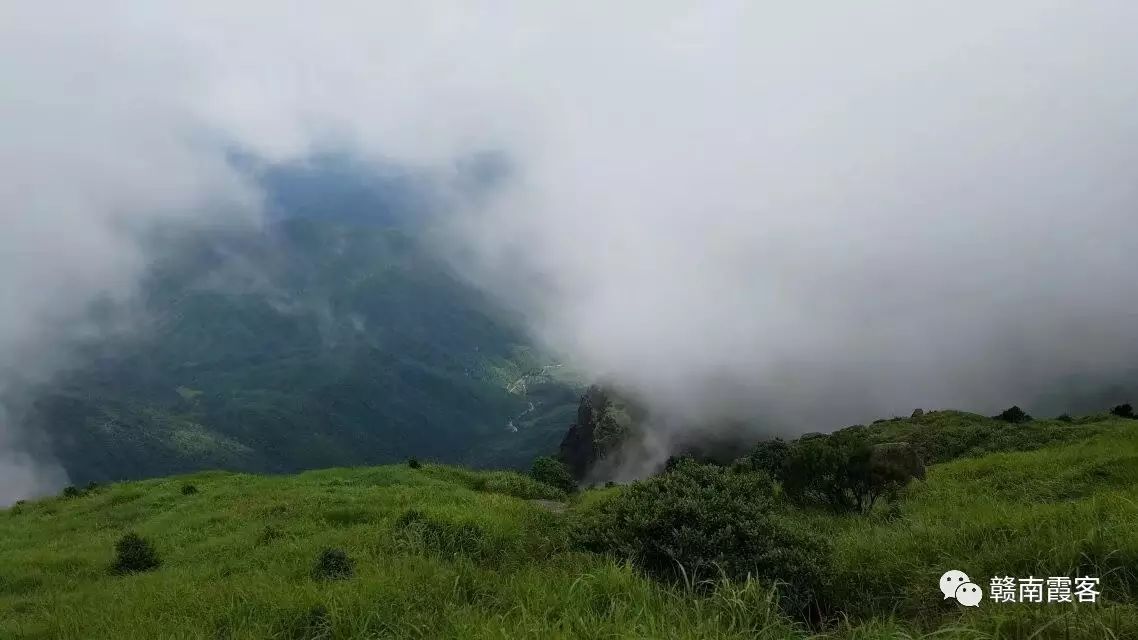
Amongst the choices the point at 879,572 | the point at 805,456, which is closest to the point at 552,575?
the point at 879,572

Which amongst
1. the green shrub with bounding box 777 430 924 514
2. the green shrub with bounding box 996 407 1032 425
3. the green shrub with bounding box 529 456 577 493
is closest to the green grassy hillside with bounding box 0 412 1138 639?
the green shrub with bounding box 777 430 924 514

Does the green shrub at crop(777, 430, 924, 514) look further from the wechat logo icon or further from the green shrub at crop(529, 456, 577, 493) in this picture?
the green shrub at crop(529, 456, 577, 493)

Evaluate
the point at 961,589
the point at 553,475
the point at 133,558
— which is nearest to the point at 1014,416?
the point at 553,475

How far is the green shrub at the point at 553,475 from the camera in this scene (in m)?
28.1

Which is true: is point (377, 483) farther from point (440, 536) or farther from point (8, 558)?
point (440, 536)

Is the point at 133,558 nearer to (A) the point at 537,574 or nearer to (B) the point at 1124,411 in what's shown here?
(A) the point at 537,574

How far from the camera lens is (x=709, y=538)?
8.64 metres

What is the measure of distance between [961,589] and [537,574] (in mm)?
4836

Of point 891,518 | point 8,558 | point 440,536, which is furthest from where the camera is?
point 8,558

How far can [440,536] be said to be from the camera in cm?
1226

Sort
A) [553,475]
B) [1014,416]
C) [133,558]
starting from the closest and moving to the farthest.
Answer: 1. [133,558]
2. [553,475]
3. [1014,416]

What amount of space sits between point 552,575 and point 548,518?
8.85m

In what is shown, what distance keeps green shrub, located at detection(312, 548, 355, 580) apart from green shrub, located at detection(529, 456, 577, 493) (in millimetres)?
17793

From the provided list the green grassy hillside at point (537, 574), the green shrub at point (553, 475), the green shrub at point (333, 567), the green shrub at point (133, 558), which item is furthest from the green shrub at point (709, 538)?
the green shrub at point (553, 475)
